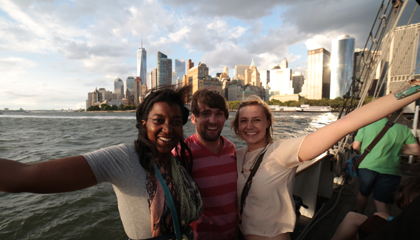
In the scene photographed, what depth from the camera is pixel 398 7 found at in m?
3.10

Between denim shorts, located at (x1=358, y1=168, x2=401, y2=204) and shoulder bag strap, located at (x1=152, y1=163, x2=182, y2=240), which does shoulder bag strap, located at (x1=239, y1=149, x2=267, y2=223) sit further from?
denim shorts, located at (x1=358, y1=168, x2=401, y2=204)

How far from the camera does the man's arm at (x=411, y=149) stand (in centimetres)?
282

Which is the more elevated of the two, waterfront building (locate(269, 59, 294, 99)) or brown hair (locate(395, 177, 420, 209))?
waterfront building (locate(269, 59, 294, 99))

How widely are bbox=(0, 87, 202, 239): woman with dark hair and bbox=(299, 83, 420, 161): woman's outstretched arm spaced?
2.66ft

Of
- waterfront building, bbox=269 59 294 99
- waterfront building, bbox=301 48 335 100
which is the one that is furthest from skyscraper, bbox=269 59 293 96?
waterfront building, bbox=301 48 335 100

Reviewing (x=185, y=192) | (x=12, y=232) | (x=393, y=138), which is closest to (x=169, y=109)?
(x=185, y=192)

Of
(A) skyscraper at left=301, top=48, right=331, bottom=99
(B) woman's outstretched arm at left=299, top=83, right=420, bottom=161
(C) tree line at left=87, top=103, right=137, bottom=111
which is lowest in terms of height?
(B) woman's outstretched arm at left=299, top=83, right=420, bottom=161

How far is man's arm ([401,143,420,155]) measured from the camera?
2.82m

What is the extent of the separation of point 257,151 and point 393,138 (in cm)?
239

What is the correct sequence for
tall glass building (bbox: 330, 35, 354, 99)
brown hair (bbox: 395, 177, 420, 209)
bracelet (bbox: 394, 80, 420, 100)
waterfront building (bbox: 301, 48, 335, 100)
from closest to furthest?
bracelet (bbox: 394, 80, 420, 100) < brown hair (bbox: 395, 177, 420, 209) < tall glass building (bbox: 330, 35, 354, 99) < waterfront building (bbox: 301, 48, 335, 100)

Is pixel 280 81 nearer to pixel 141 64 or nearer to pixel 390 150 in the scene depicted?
pixel 141 64

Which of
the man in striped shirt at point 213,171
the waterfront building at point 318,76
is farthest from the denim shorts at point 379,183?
the waterfront building at point 318,76

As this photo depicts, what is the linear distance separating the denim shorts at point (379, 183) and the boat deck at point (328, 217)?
2.14 feet

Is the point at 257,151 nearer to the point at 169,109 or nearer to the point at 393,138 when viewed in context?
the point at 169,109
